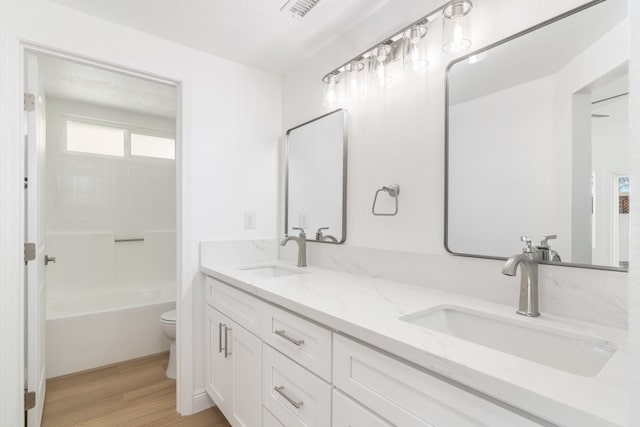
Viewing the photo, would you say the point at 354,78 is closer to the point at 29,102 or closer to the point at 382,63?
the point at 382,63

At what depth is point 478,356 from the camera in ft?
2.25

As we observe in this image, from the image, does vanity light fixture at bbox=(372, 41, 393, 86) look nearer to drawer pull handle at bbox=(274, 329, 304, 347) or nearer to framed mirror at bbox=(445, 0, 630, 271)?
framed mirror at bbox=(445, 0, 630, 271)

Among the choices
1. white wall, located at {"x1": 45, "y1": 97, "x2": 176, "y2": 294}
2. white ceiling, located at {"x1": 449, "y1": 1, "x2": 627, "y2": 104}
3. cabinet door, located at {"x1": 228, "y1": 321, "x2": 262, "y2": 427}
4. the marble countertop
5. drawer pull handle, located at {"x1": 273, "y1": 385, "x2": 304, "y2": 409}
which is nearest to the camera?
the marble countertop

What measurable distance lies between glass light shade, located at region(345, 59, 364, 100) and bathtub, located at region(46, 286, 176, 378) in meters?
2.35

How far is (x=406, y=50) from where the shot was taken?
1406 millimetres

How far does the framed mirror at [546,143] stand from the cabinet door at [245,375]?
98 centimetres

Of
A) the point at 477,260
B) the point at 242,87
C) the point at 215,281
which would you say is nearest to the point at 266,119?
the point at 242,87

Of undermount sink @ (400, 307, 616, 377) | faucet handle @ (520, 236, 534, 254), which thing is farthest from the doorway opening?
faucet handle @ (520, 236, 534, 254)

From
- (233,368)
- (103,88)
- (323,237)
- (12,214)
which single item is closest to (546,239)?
(323,237)

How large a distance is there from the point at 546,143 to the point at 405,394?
35.2 inches

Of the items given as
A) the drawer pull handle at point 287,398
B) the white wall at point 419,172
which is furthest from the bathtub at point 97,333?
the drawer pull handle at point 287,398

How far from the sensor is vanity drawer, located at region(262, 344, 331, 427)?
102cm

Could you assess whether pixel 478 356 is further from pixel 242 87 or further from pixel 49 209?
pixel 49 209

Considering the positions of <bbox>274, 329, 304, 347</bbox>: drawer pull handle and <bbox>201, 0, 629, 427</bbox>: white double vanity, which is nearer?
<bbox>201, 0, 629, 427</bbox>: white double vanity
